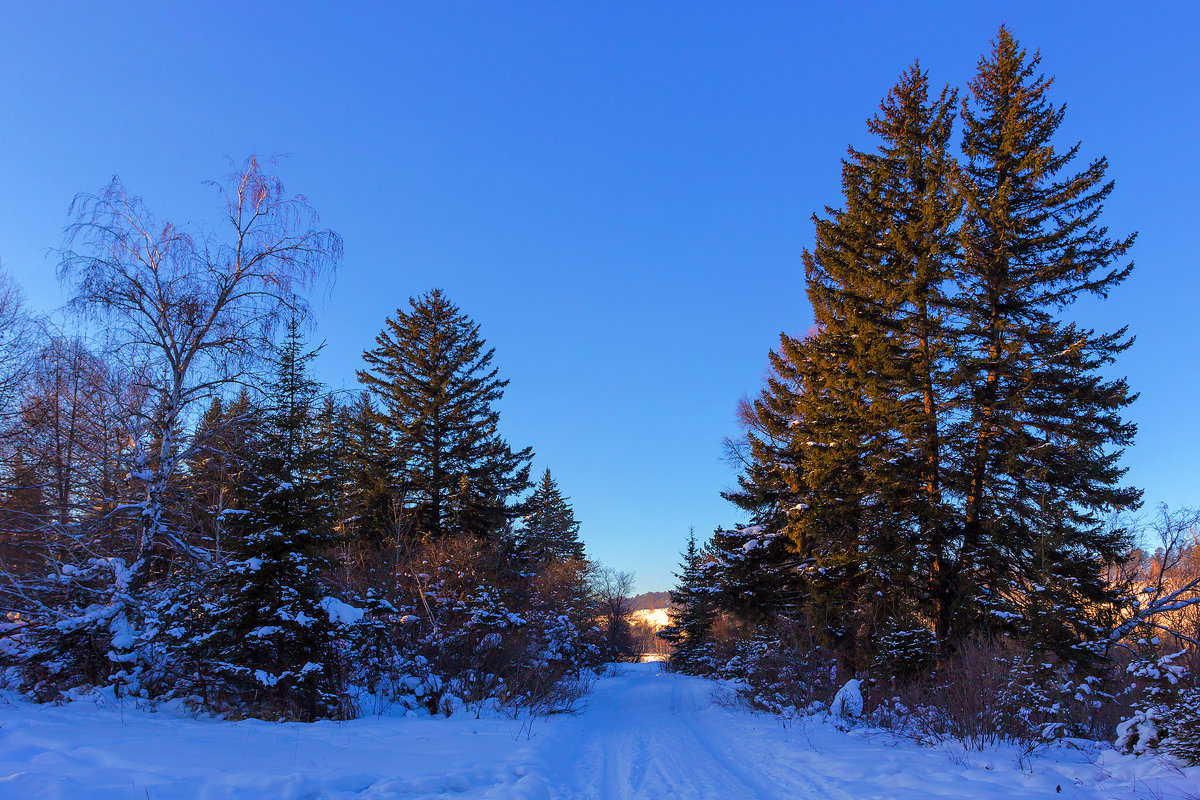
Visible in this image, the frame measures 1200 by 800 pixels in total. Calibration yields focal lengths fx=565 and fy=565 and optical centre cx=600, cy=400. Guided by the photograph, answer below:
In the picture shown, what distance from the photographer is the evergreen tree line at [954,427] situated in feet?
41.7

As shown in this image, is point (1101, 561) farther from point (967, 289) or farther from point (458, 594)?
point (458, 594)

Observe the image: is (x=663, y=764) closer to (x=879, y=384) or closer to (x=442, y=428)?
(x=879, y=384)

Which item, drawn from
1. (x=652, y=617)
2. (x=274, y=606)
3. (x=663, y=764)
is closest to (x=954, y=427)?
(x=663, y=764)

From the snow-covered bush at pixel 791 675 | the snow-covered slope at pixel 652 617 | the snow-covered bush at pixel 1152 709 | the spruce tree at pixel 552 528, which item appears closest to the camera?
the snow-covered bush at pixel 1152 709

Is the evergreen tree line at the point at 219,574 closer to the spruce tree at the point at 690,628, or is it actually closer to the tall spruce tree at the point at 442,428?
the tall spruce tree at the point at 442,428

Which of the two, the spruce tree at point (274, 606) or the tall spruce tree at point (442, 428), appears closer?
the spruce tree at point (274, 606)

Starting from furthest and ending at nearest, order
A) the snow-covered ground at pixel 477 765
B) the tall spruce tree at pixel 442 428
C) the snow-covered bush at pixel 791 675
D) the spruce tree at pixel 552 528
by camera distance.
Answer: the spruce tree at pixel 552 528
the tall spruce tree at pixel 442 428
the snow-covered bush at pixel 791 675
the snow-covered ground at pixel 477 765

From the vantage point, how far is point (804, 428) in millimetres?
16250

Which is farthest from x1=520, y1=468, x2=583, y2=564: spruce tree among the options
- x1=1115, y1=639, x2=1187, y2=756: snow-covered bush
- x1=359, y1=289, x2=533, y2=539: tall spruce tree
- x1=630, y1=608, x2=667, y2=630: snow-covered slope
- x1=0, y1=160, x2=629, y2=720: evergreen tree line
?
x1=630, y1=608, x2=667, y2=630: snow-covered slope

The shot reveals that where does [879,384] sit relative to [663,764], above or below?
above

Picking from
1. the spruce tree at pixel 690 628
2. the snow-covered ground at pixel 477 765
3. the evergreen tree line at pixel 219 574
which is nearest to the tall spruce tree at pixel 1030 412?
the snow-covered ground at pixel 477 765

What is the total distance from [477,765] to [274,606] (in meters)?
5.30

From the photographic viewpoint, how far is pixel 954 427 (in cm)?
1388

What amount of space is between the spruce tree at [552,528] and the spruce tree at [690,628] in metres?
7.19
